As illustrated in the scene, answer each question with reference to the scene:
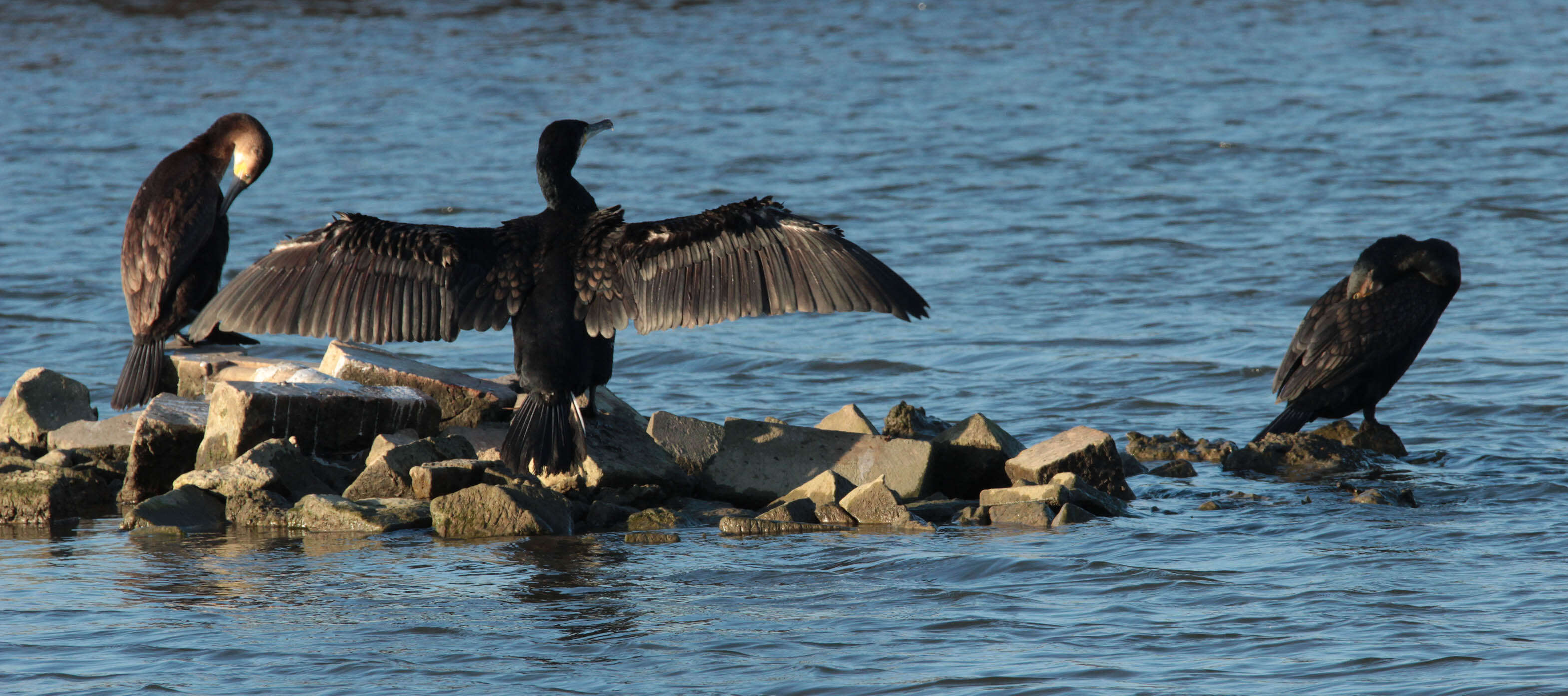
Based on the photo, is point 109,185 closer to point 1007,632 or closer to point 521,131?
point 521,131

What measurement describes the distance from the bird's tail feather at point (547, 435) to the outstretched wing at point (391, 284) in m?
0.35

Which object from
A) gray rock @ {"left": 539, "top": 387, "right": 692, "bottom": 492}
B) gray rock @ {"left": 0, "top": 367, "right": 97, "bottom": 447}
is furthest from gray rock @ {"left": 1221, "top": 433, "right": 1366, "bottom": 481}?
gray rock @ {"left": 0, "top": 367, "right": 97, "bottom": 447}

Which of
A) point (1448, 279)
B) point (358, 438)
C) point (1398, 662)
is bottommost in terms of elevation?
point (1398, 662)

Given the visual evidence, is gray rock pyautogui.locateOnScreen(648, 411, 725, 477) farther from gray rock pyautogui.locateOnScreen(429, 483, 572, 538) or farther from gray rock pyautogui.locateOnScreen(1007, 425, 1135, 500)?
gray rock pyautogui.locateOnScreen(1007, 425, 1135, 500)

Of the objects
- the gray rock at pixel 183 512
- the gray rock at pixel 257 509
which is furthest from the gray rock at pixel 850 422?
the gray rock at pixel 183 512

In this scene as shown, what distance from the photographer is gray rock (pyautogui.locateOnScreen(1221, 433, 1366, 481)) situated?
652cm

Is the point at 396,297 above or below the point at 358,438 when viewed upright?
above

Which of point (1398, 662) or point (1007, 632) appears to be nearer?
point (1398, 662)

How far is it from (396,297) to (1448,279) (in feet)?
15.5

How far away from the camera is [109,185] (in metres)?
14.8

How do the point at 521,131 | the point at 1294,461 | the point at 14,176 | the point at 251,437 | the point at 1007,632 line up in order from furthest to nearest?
the point at 521,131
the point at 14,176
the point at 1294,461
the point at 251,437
the point at 1007,632

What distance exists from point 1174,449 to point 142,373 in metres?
4.51

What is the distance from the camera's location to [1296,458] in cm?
666

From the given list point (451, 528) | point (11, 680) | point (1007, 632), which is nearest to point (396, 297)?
point (451, 528)
